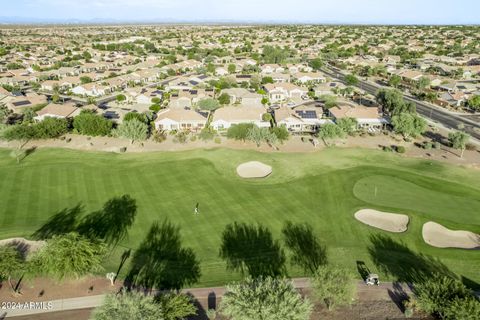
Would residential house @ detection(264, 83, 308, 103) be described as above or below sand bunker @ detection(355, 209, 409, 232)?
above

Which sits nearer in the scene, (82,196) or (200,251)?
(200,251)

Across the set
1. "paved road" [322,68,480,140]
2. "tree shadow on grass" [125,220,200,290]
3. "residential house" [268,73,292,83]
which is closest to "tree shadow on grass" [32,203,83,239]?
"tree shadow on grass" [125,220,200,290]

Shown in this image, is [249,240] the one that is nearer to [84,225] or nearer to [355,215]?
[355,215]

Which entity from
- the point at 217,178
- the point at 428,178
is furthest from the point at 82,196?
the point at 428,178

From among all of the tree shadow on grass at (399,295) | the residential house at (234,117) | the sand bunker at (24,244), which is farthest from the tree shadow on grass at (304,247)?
the residential house at (234,117)

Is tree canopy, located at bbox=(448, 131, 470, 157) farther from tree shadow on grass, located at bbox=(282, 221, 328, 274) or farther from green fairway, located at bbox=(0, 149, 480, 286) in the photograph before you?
tree shadow on grass, located at bbox=(282, 221, 328, 274)
